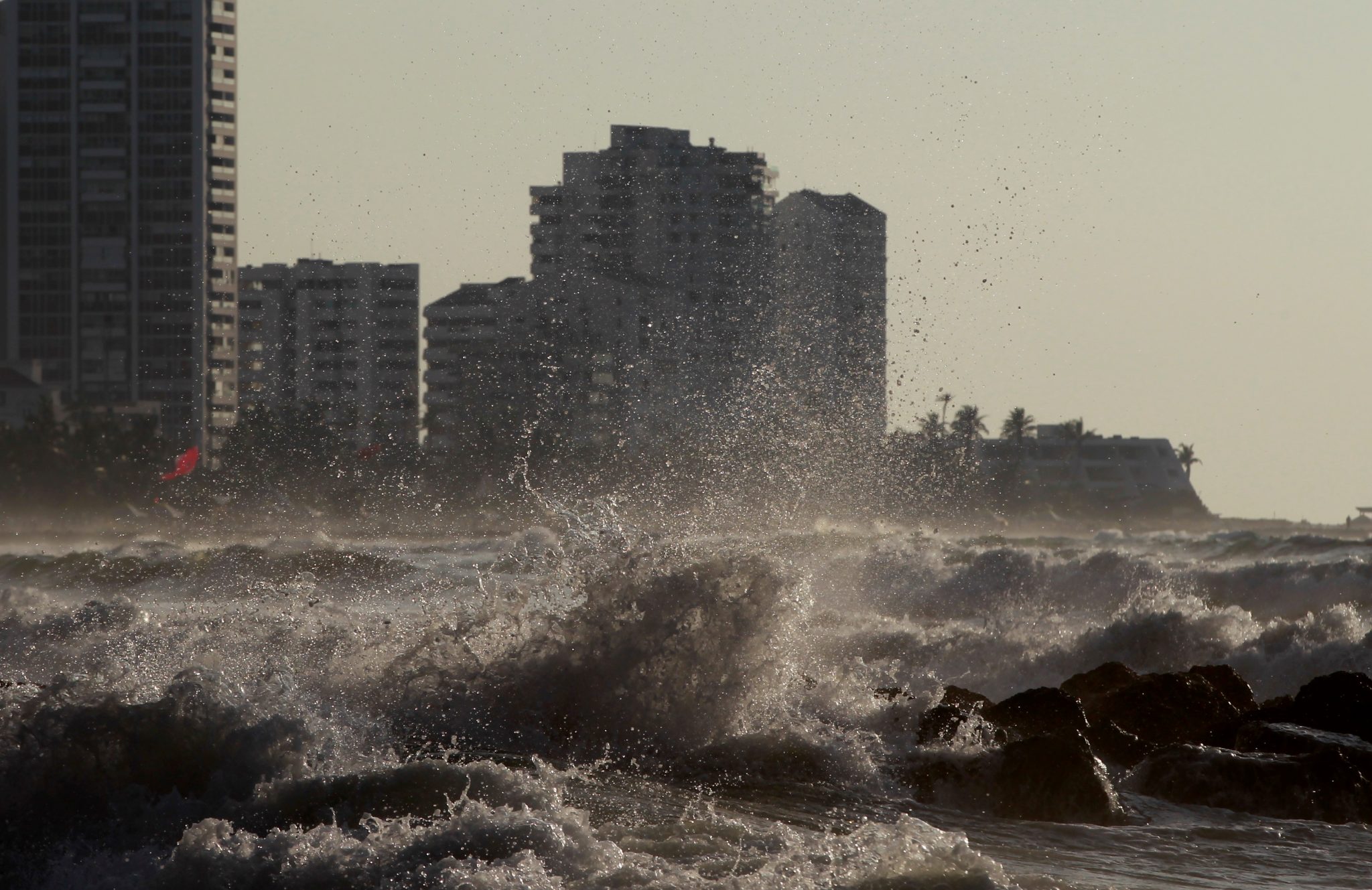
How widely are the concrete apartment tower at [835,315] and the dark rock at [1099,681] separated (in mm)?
29291

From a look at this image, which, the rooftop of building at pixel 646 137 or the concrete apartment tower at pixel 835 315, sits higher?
the rooftop of building at pixel 646 137

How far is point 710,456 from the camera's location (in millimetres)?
68000

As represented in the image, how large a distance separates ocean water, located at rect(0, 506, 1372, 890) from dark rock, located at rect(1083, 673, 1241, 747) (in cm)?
141

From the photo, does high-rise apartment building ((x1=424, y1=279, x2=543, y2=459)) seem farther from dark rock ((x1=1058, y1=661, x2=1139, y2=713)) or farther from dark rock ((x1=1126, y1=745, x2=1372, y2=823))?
dark rock ((x1=1126, y1=745, x2=1372, y2=823))

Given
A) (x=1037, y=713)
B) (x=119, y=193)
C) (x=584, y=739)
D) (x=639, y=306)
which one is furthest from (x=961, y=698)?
(x=119, y=193)

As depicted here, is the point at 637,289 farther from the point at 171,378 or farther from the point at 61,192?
the point at 61,192

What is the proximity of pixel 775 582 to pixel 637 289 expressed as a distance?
10351 cm

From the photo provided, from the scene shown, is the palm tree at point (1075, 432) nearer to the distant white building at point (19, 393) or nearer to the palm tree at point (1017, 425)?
the palm tree at point (1017, 425)

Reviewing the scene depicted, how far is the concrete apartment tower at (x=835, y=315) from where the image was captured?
51.0 metres

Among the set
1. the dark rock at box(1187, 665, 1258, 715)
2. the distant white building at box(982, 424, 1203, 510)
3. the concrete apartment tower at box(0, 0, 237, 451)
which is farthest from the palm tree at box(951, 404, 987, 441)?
the dark rock at box(1187, 665, 1258, 715)

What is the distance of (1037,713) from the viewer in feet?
39.2

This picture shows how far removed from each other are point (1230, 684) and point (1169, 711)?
172 cm

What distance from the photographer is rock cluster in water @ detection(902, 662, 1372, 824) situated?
10180 millimetres

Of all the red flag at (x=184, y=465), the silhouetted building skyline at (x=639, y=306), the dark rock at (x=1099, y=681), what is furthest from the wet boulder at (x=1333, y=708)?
the red flag at (x=184, y=465)
